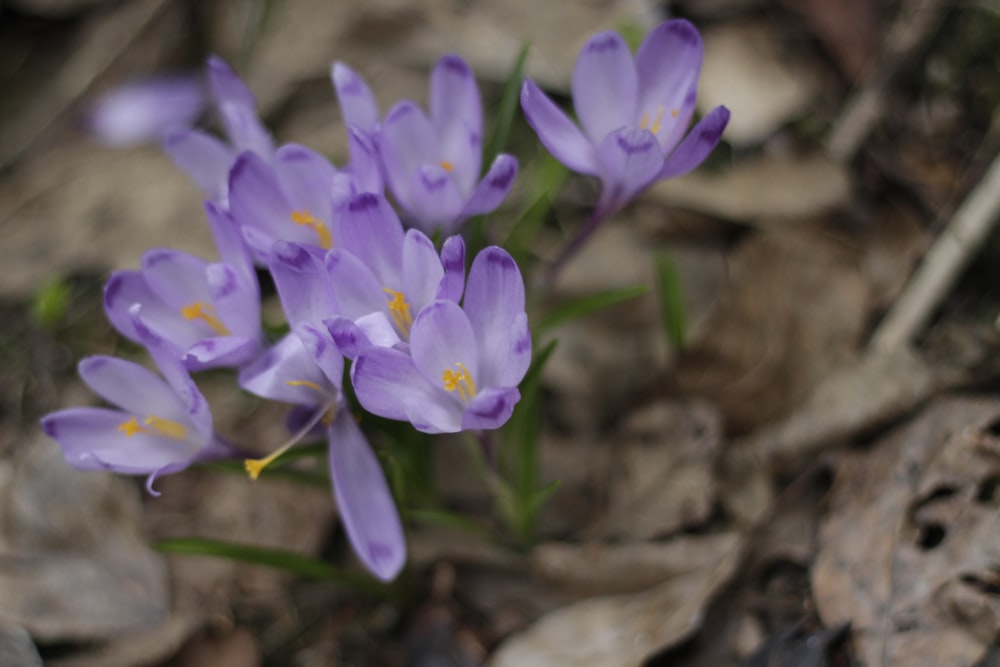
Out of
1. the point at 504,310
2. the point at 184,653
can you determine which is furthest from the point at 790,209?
the point at 184,653

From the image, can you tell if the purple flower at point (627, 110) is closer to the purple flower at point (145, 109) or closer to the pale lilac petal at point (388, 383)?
the pale lilac petal at point (388, 383)

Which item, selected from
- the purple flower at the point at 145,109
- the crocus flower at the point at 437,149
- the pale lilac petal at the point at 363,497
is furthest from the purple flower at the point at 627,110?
the purple flower at the point at 145,109

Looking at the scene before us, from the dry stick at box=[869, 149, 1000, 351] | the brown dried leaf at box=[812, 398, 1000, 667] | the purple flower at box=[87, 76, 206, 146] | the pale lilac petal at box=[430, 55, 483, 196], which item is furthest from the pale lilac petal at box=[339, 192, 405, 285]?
the purple flower at box=[87, 76, 206, 146]

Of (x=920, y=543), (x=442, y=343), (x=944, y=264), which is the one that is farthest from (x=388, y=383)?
(x=944, y=264)

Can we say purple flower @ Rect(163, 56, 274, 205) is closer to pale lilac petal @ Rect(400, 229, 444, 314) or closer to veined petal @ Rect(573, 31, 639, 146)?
pale lilac petal @ Rect(400, 229, 444, 314)

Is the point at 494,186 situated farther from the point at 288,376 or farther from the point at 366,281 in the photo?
the point at 288,376

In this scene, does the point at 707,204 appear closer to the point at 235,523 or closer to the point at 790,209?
the point at 790,209
